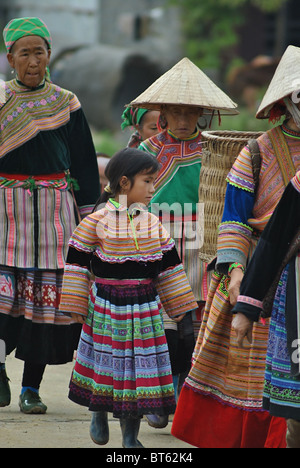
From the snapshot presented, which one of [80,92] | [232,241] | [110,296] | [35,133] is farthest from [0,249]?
[80,92]

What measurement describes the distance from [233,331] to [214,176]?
3.29ft

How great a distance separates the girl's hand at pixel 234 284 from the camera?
4.19 metres

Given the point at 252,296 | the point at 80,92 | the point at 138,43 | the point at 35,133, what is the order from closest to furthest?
1. the point at 252,296
2. the point at 35,133
3. the point at 80,92
4. the point at 138,43

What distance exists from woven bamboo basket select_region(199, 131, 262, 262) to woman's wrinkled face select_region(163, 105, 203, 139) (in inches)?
15.7

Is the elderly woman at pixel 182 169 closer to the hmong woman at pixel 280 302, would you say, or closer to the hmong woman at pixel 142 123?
the hmong woman at pixel 142 123

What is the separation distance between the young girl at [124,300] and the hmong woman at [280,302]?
2.31 ft

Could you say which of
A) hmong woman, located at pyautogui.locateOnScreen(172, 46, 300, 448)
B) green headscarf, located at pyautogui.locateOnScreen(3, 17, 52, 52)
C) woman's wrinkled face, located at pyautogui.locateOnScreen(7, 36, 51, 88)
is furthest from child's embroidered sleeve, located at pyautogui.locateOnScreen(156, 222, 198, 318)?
green headscarf, located at pyautogui.locateOnScreen(3, 17, 52, 52)

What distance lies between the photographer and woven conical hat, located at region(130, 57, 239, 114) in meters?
5.64

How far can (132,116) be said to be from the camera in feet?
21.9
